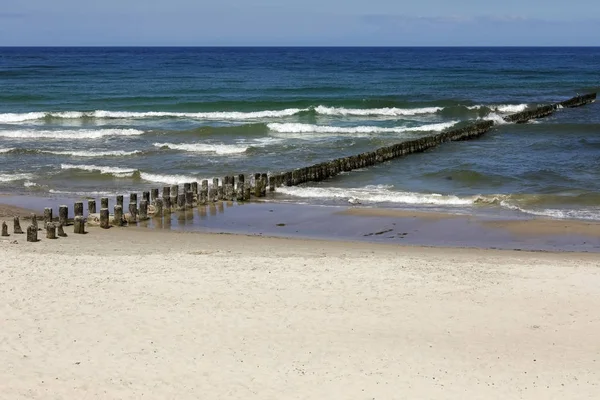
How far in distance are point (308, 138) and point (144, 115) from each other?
1381cm

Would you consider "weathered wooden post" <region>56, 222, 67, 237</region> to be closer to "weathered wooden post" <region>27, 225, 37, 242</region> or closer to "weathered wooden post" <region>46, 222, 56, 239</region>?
"weathered wooden post" <region>46, 222, 56, 239</region>

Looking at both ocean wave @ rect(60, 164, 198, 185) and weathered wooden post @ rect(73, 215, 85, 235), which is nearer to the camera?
weathered wooden post @ rect(73, 215, 85, 235)

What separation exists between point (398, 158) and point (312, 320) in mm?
20750

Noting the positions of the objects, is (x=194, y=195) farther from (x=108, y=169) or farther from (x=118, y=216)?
(x=108, y=169)

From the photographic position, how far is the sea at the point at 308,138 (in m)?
26.1

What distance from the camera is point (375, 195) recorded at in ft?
83.1

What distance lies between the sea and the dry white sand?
8108 millimetres

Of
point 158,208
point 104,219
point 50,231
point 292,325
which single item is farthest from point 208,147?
point 292,325

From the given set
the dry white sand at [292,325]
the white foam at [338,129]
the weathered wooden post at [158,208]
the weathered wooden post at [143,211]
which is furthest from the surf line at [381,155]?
the dry white sand at [292,325]

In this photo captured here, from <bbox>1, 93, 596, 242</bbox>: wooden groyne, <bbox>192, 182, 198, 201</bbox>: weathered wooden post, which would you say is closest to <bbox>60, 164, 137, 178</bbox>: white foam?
<bbox>1, 93, 596, 242</bbox>: wooden groyne

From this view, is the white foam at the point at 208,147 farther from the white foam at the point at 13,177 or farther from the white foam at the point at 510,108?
the white foam at the point at 510,108

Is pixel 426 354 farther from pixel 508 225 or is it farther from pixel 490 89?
pixel 490 89

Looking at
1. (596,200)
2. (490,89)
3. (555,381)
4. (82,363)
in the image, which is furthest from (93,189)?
(490,89)

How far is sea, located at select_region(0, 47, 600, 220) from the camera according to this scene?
2609cm
